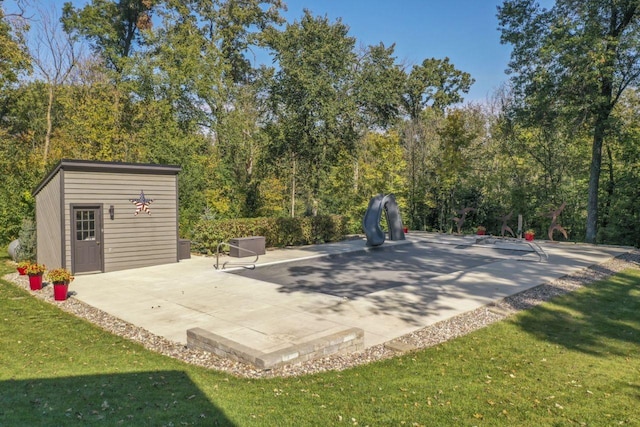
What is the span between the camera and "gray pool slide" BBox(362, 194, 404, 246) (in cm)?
1684

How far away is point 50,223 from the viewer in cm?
1202

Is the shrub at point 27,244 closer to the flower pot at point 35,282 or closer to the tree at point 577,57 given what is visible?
the flower pot at point 35,282

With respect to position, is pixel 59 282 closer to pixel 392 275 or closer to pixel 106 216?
pixel 106 216

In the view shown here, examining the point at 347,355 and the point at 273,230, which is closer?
the point at 347,355

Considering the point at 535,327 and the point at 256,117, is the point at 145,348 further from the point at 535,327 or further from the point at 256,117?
the point at 256,117

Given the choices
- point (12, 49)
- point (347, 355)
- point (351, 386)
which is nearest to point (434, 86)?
point (12, 49)

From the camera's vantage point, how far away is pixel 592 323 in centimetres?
741

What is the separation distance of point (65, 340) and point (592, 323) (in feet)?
29.0

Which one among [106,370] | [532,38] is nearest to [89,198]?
[106,370]

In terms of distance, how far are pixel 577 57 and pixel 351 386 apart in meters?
18.0

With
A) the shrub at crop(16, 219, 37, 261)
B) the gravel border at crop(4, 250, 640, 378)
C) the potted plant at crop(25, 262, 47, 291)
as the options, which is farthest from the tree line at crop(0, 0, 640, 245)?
the gravel border at crop(4, 250, 640, 378)

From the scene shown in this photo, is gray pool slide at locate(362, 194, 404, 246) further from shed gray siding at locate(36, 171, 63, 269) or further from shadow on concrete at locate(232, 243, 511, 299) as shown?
shed gray siding at locate(36, 171, 63, 269)

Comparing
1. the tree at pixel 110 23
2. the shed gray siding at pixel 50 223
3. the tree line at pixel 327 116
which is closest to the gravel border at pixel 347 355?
the shed gray siding at pixel 50 223

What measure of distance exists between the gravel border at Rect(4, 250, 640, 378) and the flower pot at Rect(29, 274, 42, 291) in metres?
0.23
